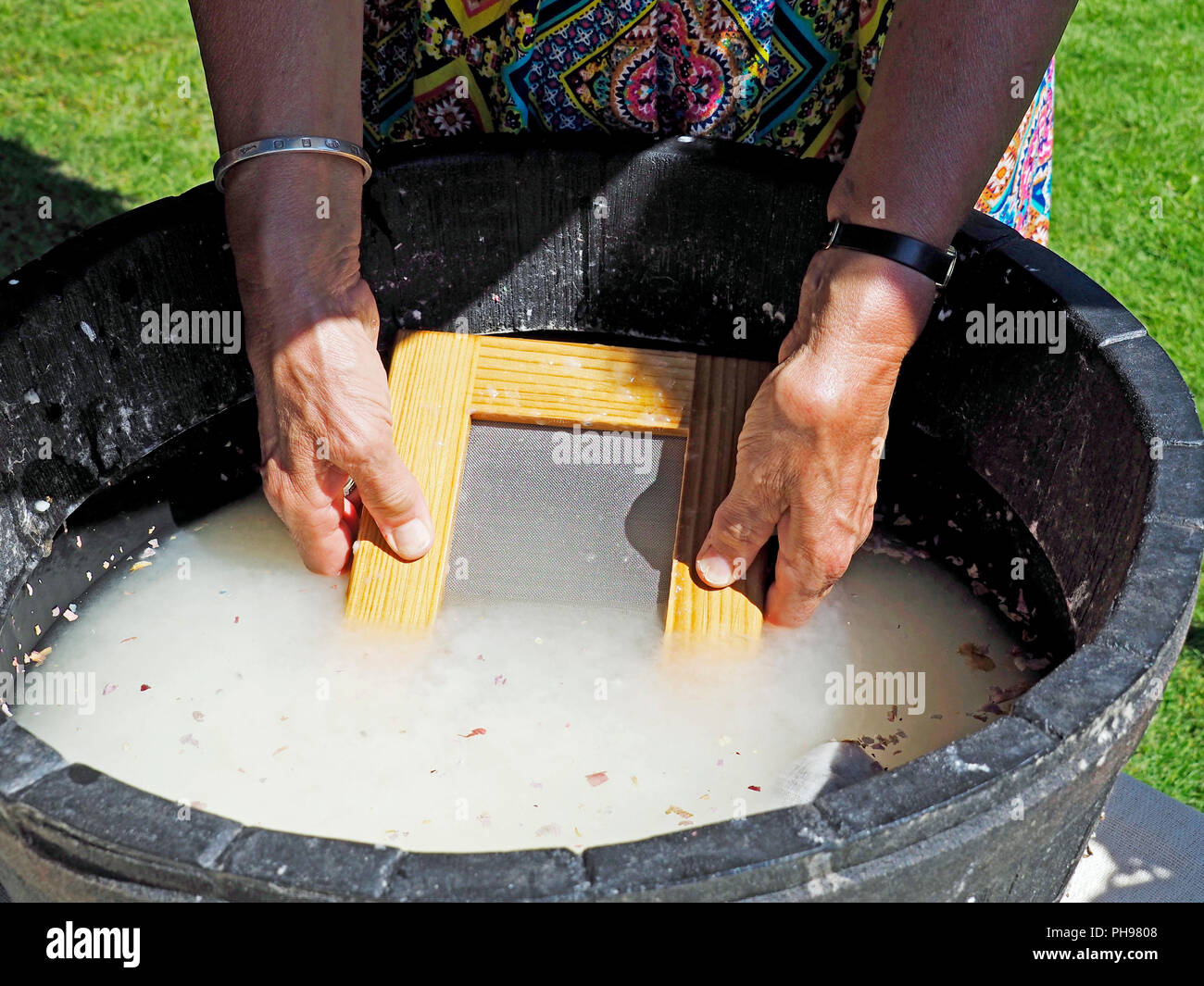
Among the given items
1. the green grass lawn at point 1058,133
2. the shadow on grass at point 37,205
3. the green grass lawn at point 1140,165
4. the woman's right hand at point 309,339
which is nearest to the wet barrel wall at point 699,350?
the woman's right hand at point 309,339

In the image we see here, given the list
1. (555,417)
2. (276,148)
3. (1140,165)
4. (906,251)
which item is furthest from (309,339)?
(1140,165)

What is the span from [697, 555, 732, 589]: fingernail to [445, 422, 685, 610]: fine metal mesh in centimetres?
6

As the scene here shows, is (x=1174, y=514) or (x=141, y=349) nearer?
(x=1174, y=514)

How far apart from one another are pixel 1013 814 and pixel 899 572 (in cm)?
65

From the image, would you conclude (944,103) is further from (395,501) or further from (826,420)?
(395,501)

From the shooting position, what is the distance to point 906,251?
4.06 feet

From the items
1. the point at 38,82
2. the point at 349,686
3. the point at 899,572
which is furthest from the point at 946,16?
the point at 38,82

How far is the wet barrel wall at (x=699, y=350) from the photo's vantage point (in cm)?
83

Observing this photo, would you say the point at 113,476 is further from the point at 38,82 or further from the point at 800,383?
the point at 38,82

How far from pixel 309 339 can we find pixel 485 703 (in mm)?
454

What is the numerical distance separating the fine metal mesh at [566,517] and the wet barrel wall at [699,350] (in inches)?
9.7

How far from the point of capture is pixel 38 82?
133 inches

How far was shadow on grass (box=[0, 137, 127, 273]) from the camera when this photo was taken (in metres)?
2.80

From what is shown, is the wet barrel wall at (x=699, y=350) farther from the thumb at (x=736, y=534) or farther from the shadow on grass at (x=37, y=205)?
the shadow on grass at (x=37, y=205)
